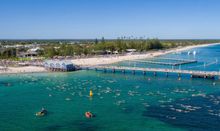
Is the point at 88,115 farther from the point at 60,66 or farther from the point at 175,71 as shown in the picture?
the point at 60,66

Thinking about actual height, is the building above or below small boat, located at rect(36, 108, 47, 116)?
above

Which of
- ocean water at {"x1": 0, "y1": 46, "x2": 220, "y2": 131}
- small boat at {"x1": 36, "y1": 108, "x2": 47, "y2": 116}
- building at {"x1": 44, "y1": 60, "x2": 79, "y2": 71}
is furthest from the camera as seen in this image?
building at {"x1": 44, "y1": 60, "x2": 79, "y2": 71}

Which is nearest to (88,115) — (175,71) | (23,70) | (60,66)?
(175,71)

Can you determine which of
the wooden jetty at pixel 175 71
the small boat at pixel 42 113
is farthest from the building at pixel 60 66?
the small boat at pixel 42 113

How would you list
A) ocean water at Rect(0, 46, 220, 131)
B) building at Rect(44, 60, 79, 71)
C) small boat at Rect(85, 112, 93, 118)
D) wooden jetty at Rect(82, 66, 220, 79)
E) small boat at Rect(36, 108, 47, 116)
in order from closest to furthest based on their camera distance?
ocean water at Rect(0, 46, 220, 131) → small boat at Rect(85, 112, 93, 118) → small boat at Rect(36, 108, 47, 116) → wooden jetty at Rect(82, 66, 220, 79) → building at Rect(44, 60, 79, 71)

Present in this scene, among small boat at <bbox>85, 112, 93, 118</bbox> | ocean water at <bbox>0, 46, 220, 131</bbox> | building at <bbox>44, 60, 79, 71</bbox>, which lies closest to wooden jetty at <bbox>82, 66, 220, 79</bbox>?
ocean water at <bbox>0, 46, 220, 131</bbox>

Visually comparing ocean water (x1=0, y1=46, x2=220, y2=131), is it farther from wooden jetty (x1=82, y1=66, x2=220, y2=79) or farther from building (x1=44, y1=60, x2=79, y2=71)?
building (x1=44, y1=60, x2=79, y2=71)

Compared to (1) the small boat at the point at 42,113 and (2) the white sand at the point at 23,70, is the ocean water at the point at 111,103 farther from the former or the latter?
(2) the white sand at the point at 23,70

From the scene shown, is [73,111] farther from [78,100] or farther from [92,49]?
[92,49]
